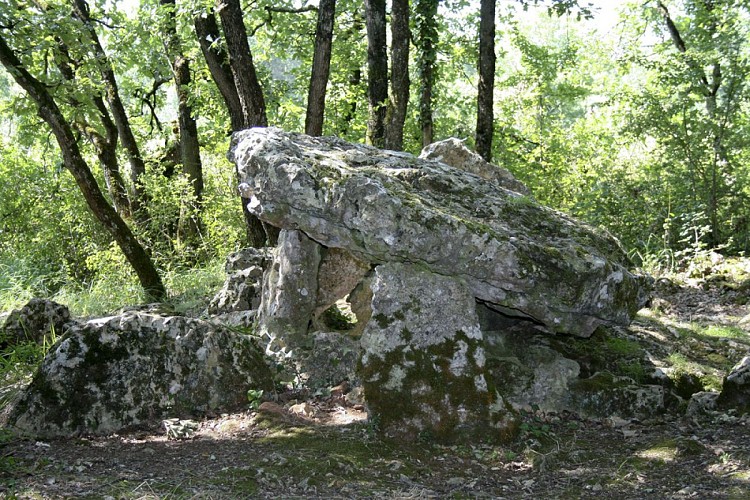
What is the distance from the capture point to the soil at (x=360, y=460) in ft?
13.6

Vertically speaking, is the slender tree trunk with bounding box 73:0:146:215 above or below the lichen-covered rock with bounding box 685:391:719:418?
above

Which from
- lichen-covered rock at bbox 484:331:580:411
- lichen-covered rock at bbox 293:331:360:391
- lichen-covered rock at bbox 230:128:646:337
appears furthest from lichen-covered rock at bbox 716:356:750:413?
lichen-covered rock at bbox 293:331:360:391

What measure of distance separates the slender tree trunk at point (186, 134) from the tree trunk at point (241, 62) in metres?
3.59

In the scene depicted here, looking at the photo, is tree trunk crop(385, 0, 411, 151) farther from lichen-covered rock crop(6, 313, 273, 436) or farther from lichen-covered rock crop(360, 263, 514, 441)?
lichen-covered rock crop(6, 313, 273, 436)

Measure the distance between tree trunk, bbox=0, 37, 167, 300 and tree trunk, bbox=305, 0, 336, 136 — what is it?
2.96 m

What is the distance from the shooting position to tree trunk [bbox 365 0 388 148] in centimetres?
987

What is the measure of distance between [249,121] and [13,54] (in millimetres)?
3018

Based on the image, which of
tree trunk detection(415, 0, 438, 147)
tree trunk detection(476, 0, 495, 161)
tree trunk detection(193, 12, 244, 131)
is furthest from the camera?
tree trunk detection(415, 0, 438, 147)

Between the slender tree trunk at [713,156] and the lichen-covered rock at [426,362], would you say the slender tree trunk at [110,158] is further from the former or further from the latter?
the slender tree trunk at [713,156]

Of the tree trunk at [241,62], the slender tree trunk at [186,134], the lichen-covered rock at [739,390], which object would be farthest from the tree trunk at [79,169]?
the lichen-covered rock at [739,390]

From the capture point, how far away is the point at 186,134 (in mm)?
13398

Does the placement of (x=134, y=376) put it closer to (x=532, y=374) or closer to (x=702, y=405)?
(x=532, y=374)

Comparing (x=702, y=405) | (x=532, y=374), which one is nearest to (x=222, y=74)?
(x=532, y=374)

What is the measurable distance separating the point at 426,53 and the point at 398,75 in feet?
8.86
